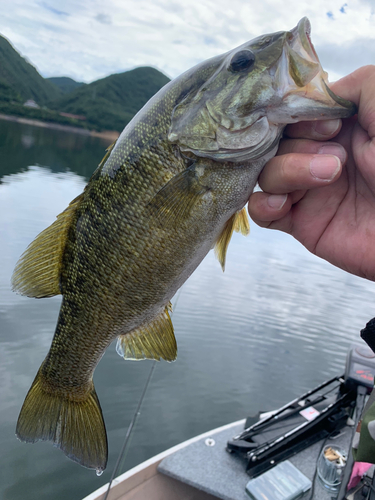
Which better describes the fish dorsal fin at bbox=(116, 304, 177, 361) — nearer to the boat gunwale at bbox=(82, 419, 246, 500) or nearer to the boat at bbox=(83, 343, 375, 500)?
the boat at bbox=(83, 343, 375, 500)

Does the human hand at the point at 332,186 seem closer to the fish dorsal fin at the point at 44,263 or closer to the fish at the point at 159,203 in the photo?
the fish at the point at 159,203

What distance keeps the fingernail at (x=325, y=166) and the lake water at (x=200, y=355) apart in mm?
4563

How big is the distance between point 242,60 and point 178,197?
2.08ft

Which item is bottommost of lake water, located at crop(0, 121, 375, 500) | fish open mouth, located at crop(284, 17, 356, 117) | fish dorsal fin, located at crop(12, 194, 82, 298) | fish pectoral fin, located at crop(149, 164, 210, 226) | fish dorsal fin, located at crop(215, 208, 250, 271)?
lake water, located at crop(0, 121, 375, 500)

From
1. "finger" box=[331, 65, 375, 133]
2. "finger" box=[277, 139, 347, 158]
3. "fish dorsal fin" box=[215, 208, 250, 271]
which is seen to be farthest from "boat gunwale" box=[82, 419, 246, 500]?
"finger" box=[331, 65, 375, 133]

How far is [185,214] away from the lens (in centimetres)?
162

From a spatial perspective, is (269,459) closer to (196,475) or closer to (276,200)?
(196,475)

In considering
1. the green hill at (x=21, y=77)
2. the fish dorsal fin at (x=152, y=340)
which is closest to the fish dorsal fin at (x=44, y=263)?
the fish dorsal fin at (x=152, y=340)

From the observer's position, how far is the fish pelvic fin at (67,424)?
1.78 m

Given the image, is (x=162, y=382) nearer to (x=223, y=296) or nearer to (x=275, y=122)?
(x=223, y=296)

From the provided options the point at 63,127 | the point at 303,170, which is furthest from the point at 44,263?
the point at 63,127

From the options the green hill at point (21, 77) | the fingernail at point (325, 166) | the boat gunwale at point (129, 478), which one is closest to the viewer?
the fingernail at point (325, 166)

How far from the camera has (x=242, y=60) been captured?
1564 millimetres

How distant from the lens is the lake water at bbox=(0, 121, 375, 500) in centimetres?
513
